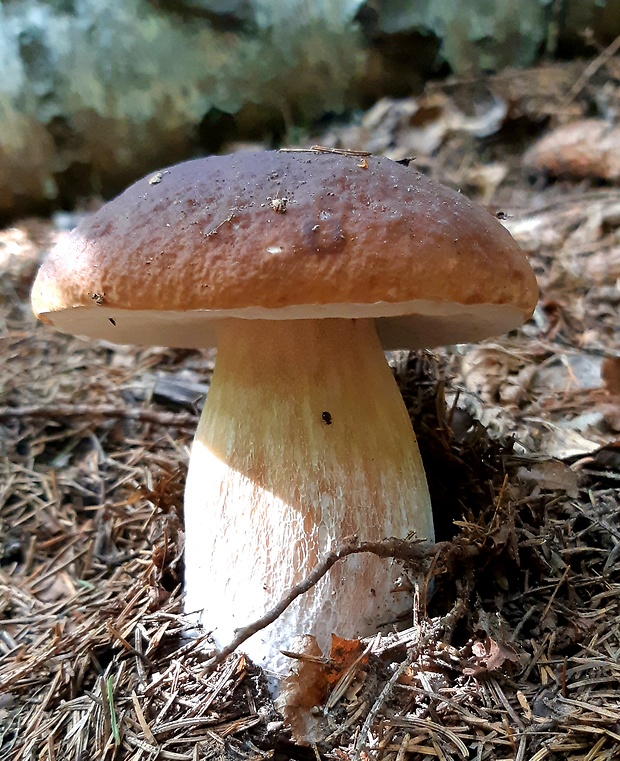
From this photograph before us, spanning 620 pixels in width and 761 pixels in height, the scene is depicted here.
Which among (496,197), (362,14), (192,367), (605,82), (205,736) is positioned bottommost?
(205,736)

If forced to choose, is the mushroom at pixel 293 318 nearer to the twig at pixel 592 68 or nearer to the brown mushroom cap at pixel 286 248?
the brown mushroom cap at pixel 286 248

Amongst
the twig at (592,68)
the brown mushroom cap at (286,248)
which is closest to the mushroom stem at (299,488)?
the brown mushroom cap at (286,248)

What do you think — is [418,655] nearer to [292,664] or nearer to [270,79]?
[292,664]

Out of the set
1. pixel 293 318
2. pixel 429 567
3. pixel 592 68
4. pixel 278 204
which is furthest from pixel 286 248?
pixel 592 68

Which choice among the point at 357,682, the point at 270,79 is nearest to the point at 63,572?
the point at 357,682

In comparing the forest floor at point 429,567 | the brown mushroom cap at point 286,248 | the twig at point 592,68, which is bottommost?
→ the forest floor at point 429,567

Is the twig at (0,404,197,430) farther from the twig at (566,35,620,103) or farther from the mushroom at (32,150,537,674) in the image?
the twig at (566,35,620,103)

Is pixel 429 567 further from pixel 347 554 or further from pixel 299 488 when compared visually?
pixel 299 488
